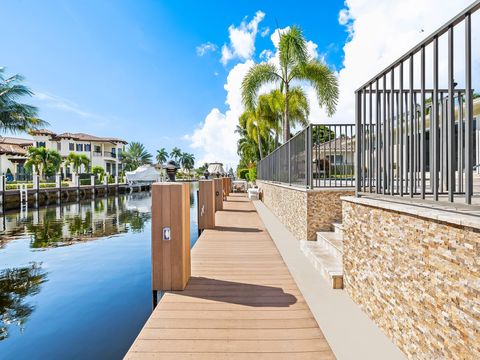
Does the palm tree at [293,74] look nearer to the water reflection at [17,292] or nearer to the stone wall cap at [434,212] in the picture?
the water reflection at [17,292]

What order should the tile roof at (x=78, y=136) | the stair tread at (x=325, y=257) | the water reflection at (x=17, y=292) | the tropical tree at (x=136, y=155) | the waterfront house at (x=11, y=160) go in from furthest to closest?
the tropical tree at (x=136, y=155), the tile roof at (x=78, y=136), the waterfront house at (x=11, y=160), the water reflection at (x=17, y=292), the stair tread at (x=325, y=257)

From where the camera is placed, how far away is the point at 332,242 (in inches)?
175

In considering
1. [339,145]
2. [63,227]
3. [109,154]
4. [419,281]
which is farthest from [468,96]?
[109,154]

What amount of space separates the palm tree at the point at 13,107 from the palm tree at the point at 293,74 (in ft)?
76.8

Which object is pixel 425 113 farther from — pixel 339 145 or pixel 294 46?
pixel 294 46

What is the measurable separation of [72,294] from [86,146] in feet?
163

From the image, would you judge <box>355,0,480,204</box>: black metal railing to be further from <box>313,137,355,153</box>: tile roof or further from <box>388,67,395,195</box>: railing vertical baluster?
<box>313,137,355,153</box>: tile roof

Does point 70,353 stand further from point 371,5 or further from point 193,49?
point 193,49

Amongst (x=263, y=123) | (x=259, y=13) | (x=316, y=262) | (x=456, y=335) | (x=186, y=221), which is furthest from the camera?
(x=263, y=123)

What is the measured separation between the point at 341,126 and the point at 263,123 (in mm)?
16188

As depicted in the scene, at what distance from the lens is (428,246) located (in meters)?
1.85

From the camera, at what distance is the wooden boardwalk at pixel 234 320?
2.29 m

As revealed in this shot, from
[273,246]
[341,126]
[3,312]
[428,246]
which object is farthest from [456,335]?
[3,312]

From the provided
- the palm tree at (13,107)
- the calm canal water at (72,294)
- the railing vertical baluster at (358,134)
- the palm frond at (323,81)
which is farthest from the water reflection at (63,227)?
the palm tree at (13,107)
